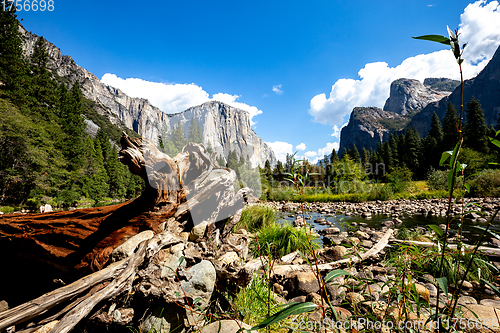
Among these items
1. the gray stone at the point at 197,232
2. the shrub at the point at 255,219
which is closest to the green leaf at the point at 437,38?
the gray stone at the point at 197,232

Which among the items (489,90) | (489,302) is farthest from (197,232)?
(489,90)

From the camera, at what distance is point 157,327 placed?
6.83ft

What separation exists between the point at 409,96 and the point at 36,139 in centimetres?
19665

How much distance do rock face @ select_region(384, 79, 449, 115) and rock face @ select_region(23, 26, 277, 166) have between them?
113065 millimetres

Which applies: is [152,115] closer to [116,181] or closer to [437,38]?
[116,181]

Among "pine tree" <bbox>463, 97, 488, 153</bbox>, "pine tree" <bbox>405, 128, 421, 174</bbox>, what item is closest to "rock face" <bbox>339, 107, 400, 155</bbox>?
"pine tree" <bbox>405, 128, 421, 174</bbox>

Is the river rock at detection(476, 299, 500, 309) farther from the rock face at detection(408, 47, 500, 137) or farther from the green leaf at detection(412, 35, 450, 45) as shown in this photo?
the rock face at detection(408, 47, 500, 137)

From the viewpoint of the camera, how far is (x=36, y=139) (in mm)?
14742

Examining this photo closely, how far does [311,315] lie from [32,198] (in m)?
21.2

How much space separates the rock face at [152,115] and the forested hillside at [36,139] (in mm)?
56668

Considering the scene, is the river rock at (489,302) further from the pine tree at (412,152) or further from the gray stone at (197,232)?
the pine tree at (412,152)

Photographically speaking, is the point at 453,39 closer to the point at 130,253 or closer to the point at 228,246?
the point at 130,253

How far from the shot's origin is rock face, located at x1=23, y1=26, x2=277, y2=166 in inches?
3381

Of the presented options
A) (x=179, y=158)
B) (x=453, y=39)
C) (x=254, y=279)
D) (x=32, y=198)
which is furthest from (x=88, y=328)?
(x=32, y=198)
